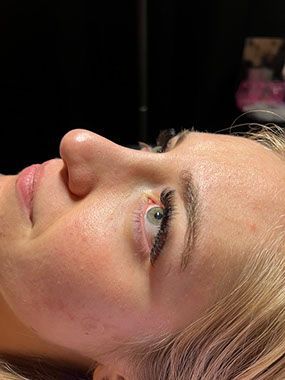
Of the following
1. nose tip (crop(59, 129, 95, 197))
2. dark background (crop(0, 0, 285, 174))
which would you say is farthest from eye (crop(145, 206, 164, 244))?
dark background (crop(0, 0, 285, 174))

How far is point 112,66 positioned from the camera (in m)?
2.07

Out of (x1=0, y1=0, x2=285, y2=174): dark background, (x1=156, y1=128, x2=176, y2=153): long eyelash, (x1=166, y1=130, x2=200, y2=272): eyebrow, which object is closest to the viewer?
(x1=166, y1=130, x2=200, y2=272): eyebrow

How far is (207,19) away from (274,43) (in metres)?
0.29

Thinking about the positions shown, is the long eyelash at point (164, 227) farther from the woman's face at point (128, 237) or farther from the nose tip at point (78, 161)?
the nose tip at point (78, 161)

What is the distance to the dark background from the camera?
6.09 ft

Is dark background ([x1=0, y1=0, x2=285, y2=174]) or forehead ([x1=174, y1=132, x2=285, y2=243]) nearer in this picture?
forehead ([x1=174, y1=132, x2=285, y2=243])

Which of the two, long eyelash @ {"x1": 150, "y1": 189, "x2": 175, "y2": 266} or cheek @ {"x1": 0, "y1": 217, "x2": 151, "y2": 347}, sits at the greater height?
long eyelash @ {"x1": 150, "y1": 189, "x2": 175, "y2": 266}

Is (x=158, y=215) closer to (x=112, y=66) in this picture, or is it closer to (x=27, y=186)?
(x=27, y=186)

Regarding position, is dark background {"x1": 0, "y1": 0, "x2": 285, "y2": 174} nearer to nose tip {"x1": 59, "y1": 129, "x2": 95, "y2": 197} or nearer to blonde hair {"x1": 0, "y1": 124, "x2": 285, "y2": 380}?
nose tip {"x1": 59, "y1": 129, "x2": 95, "y2": 197}

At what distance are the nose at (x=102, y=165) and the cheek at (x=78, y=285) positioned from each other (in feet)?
0.30

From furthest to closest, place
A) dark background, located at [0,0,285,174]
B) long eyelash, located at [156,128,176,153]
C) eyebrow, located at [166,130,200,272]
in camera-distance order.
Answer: dark background, located at [0,0,285,174] < long eyelash, located at [156,128,176,153] < eyebrow, located at [166,130,200,272]

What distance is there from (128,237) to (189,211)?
4.1 inches

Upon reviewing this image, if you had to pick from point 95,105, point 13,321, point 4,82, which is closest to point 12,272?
point 13,321

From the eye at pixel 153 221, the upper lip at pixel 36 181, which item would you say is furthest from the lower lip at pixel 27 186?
the eye at pixel 153 221
